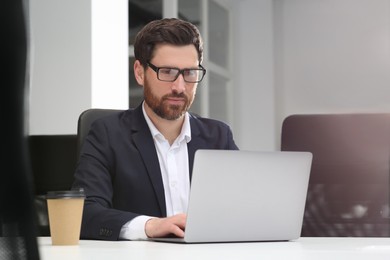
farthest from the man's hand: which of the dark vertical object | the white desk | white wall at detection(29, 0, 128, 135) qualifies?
white wall at detection(29, 0, 128, 135)

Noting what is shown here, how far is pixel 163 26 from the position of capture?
2.31 meters

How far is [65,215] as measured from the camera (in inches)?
56.9

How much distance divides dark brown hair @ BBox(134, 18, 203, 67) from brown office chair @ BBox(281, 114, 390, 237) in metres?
0.48

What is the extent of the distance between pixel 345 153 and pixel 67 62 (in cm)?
132

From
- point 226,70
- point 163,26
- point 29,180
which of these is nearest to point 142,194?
point 163,26

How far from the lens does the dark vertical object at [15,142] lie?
309 millimetres

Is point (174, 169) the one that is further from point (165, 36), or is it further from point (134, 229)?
point (134, 229)

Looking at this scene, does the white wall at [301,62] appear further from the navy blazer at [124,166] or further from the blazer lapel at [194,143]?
the navy blazer at [124,166]

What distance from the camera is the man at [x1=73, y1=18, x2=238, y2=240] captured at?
2191mm

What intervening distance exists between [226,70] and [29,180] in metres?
5.98

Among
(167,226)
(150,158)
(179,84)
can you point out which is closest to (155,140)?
(150,158)

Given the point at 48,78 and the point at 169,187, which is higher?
the point at 48,78

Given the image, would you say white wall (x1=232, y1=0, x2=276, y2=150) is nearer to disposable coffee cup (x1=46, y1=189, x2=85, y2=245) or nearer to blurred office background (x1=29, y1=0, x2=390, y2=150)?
blurred office background (x1=29, y1=0, x2=390, y2=150)

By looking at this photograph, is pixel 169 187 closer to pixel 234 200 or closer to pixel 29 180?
pixel 234 200
